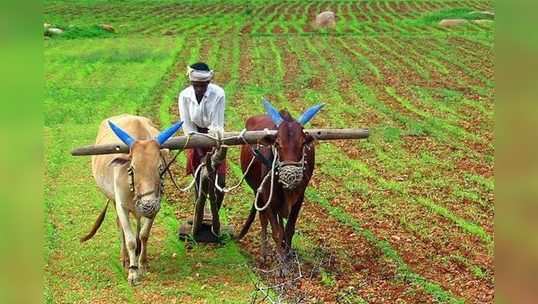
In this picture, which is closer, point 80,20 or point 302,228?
point 302,228

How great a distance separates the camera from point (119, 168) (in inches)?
297

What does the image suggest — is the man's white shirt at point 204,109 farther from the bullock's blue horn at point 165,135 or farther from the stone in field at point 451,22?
the stone in field at point 451,22

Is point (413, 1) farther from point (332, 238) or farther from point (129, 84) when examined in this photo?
point (332, 238)

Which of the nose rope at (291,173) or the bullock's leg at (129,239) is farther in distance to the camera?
the bullock's leg at (129,239)

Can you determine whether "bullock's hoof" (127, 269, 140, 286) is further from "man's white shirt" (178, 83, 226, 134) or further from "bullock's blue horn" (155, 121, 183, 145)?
"man's white shirt" (178, 83, 226, 134)

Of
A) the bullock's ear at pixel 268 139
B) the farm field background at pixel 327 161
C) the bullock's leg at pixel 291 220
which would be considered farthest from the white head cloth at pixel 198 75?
the farm field background at pixel 327 161

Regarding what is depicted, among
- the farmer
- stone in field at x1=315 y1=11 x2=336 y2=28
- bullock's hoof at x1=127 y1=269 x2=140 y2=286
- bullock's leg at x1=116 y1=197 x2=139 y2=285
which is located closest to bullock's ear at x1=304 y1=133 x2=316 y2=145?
the farmer

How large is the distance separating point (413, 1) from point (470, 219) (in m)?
40.7

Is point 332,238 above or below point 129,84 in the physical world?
above

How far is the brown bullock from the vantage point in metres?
7.03

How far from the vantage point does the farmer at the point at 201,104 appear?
804 cm

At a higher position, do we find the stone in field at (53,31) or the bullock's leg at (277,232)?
the bullock's leg at (277,232)

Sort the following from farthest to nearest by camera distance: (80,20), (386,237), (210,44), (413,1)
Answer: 1. (413,1)
2. (80,20)
3. (210,44)
4. (386,237)
